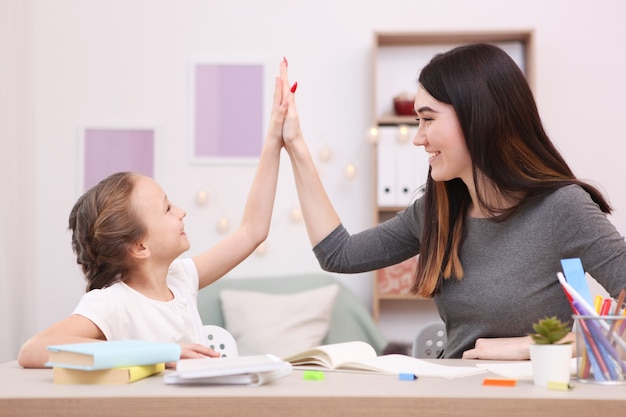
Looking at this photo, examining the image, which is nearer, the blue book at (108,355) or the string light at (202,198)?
the blue book at (108,355)

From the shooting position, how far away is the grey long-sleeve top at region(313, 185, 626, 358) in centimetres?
161

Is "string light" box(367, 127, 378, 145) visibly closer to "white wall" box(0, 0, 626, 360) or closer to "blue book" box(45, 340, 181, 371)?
"white wall" box(0, 0, 626, 360)

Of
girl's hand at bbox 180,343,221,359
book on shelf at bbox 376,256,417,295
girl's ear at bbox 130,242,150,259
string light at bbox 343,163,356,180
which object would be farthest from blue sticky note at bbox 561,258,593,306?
string light at bbox 343,163,356,180

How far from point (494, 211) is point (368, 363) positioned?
598 mm

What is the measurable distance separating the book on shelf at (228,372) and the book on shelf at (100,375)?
6 centimetres

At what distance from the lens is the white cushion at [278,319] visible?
134 inches

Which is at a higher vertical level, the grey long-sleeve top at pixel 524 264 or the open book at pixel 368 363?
the grey long-sleeve top at pixel 524 264

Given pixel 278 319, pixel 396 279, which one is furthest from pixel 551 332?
pixel 396 279

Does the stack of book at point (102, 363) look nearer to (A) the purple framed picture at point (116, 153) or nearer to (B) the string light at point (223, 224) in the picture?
(B) the string light at point (223, 224)

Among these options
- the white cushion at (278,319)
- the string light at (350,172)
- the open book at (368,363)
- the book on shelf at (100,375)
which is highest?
the string light at (350,172)

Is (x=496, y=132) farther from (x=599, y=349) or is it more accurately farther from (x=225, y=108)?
(x=225, y=108)

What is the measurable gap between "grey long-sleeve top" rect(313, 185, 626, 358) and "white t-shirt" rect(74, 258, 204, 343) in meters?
0.56

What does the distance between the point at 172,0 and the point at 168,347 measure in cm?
305

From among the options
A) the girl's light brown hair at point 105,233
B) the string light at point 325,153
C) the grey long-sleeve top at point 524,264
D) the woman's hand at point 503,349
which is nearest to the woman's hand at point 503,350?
the woman's hand at point 503,349
